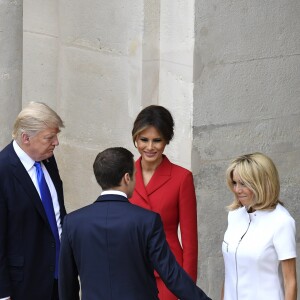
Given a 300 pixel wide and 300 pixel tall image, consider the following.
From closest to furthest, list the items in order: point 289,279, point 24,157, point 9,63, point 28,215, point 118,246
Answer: point 118,246 → point 289,279 → point 28,215 → point 24,157 → point 9,63

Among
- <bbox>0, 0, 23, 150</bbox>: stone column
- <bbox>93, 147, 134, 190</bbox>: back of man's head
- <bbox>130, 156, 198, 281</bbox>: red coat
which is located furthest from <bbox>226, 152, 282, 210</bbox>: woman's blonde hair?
<bbox>0, 0, 23, 150</bbox>: stone column

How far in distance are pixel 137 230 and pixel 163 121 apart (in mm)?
1370

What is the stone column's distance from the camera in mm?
7348

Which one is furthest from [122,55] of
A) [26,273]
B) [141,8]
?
[26,273]

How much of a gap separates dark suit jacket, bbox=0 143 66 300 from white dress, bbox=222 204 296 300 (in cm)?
105

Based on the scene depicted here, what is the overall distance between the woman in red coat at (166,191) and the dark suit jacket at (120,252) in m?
1.03

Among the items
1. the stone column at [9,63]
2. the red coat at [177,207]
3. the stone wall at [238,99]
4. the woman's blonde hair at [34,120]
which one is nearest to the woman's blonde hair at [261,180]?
the red coat at [177,207]

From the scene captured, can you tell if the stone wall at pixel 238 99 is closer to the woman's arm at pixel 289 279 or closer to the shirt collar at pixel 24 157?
the shirt collar at pixel 24 157

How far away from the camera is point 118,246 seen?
5.12 m

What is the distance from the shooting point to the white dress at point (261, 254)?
564 centimetres

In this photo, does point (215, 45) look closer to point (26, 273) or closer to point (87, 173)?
point (87, 173)

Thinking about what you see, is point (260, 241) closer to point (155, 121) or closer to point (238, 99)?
point (155, 121)

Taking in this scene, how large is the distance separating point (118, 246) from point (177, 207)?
1.23 m

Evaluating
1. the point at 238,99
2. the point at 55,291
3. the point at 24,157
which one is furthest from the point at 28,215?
the point at 238,99
